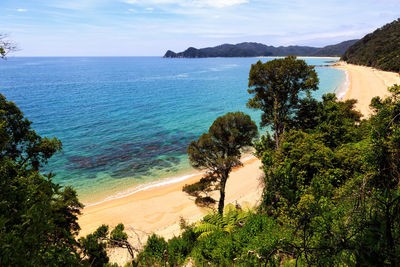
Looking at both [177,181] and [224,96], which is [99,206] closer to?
[177,181]

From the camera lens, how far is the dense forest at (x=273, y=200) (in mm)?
2701

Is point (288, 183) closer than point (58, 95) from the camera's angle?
Yes

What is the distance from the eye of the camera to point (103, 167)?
82.3 ft

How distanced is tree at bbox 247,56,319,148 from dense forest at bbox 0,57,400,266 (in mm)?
84

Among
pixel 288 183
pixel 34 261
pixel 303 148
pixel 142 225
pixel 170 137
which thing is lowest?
pixel 142 225

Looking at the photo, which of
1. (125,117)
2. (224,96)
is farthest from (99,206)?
(224,96)

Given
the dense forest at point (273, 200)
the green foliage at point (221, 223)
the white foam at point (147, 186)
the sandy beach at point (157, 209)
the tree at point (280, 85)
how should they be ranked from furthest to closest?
1. the white foam at point (147, 186)
2. the tree at point (280, 85)
3. the sandy beach at point (157, 209)
4. the green foliage at point (221, 223)
5. the dense forest at point (273, 200)

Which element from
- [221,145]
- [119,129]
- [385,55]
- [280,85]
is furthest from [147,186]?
[385,55]

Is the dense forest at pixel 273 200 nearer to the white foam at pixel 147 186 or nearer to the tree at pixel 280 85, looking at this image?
the tree at pixel 280 85

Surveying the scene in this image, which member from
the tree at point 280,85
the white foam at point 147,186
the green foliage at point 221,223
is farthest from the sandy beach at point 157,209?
the tree at point 280,85

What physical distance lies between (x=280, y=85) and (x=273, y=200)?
34.5 feet

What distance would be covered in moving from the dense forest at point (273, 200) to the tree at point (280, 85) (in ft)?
0.28

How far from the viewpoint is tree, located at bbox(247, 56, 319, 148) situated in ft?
57.7

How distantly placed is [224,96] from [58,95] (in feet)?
159
